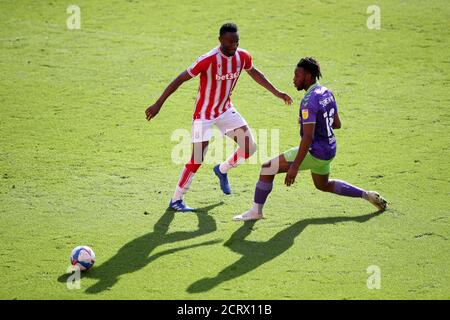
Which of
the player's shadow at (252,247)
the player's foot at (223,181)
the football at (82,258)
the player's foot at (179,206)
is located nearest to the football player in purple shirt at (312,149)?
the player's shadow at (252,247)

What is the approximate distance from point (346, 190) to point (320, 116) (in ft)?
4.16

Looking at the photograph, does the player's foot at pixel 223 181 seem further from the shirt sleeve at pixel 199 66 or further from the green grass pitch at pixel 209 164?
the shirt sleeve at pixel 199 66

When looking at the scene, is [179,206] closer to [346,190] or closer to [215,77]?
[215,77]

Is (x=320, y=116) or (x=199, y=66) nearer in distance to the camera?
(x=320, y=116)

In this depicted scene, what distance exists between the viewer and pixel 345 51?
1481 centimetres

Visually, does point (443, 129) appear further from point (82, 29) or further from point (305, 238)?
point (82, 29)

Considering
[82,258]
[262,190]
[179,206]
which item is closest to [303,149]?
[262,190]

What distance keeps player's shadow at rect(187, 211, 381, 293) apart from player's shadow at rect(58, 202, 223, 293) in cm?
34

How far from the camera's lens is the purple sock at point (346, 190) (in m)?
8.80

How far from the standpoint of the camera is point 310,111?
7.89 m

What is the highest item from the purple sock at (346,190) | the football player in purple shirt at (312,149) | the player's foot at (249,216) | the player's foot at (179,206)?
the football player in purple shirt at (312,149)

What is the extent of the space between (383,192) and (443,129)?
2.82 m

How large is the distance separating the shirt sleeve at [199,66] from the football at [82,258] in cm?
270
